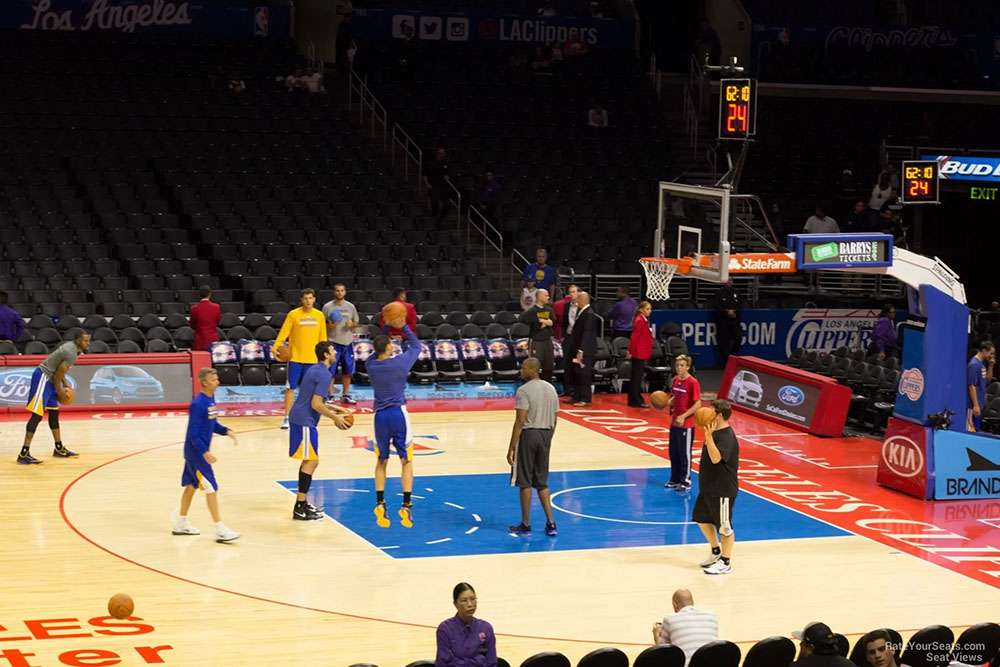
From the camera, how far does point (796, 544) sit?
631 inches

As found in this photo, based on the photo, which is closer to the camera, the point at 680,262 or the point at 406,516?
the point at 406,516

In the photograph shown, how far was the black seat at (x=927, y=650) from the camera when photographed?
1019 centimetres

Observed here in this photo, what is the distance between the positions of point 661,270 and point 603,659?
475 inches

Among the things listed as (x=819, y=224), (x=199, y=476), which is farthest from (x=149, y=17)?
(x=199, y=476)

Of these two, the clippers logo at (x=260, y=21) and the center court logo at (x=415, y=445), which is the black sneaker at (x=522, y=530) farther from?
the clippers logo at (x=260, y=21)

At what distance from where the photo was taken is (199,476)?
15203mm

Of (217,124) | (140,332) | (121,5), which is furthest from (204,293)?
(121,5)

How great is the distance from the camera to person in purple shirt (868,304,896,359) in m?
28.4

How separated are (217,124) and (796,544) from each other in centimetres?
2028

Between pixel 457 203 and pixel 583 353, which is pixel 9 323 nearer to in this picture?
pixel 583 353

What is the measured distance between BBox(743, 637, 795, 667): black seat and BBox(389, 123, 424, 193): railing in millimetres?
24192

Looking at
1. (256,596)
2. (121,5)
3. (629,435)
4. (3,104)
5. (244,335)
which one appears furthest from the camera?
(121,5)

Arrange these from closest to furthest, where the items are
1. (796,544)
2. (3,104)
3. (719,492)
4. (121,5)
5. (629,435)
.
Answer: (719,492) → (796,544) → (629,435) → (3,104) → (121,5)

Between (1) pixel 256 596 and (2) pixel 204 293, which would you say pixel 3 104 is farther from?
(1) pixel 256 596
